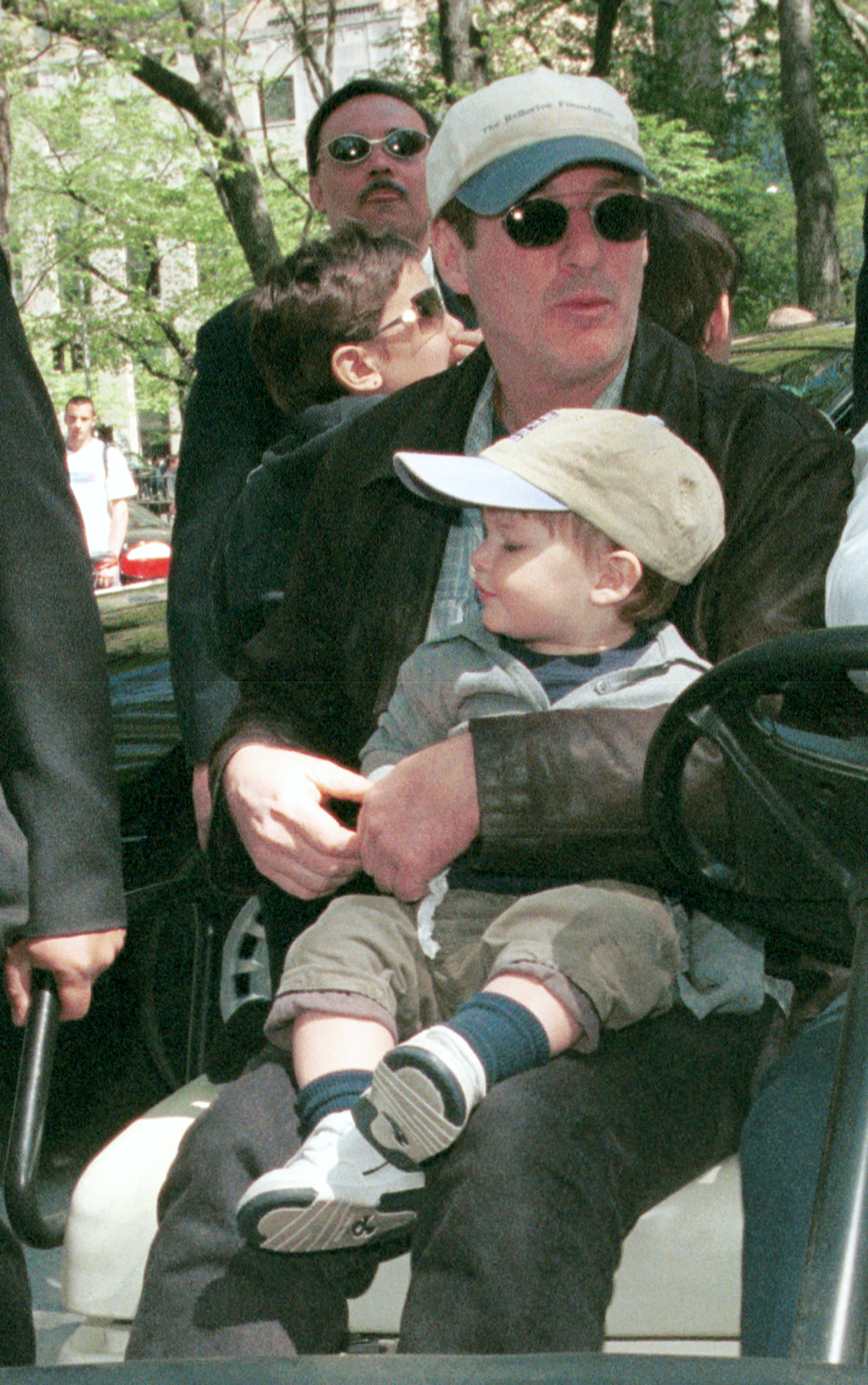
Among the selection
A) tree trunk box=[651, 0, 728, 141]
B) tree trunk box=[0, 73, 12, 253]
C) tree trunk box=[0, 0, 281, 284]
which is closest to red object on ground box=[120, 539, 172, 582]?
tree trunk box=[0, 0, 281, 284]

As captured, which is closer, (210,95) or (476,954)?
(476,954)

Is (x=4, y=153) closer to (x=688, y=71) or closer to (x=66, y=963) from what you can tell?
(x=66, y=963)

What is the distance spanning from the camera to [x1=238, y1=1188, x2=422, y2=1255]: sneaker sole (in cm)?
171

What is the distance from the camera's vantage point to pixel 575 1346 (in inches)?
65.1

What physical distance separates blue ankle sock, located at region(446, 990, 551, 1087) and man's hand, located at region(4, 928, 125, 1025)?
0.52 m

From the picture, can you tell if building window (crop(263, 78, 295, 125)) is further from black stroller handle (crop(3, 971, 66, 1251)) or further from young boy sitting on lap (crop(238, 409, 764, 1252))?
black stroller handle (crop(3, 971, 66, 1251))

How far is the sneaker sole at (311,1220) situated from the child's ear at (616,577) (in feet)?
2.56

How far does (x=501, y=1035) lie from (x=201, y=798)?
1.66 m

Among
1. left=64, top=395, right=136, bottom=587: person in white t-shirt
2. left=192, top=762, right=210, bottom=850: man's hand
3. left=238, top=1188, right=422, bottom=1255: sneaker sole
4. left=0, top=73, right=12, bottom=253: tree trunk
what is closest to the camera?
left=238, top=1188, right=422, bottom=1255: sneaker sole

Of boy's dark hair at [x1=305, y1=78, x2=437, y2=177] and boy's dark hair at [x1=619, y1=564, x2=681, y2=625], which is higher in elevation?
boy's dark hair at [x1=305, y1=78, x2=437, y2=177]

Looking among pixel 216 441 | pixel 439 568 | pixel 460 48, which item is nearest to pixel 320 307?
pixel 216 441

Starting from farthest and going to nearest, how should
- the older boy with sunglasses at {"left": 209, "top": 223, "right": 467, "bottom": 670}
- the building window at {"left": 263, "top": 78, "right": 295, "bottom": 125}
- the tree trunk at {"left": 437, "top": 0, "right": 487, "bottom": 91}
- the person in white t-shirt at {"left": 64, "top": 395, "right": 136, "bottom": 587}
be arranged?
the building window at {"left": 263, "top": 78, "right": 295, "bottom": 125} → the person in white t-shirt at {"left": 64, "top": 395, "right": 136, "bottom": 587} → the tree trunk at {"left": 437, "top": 0, "right": 487, "bottom": 91} → the older boy with sunglasses at {"left": 209, "top": 223, "right": 467, "bottom": 670}

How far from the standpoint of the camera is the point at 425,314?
320cm

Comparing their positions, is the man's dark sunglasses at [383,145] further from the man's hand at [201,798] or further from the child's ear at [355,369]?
the man's hand at [201,798]
